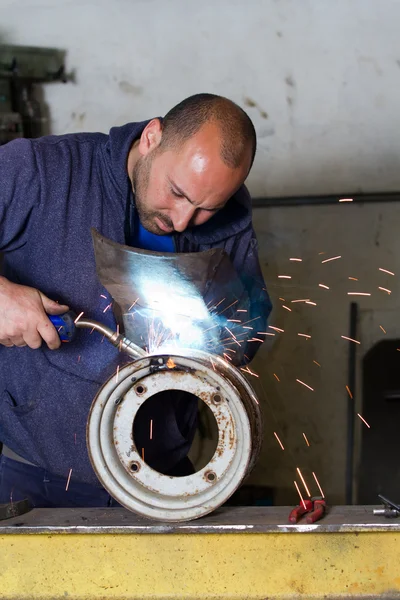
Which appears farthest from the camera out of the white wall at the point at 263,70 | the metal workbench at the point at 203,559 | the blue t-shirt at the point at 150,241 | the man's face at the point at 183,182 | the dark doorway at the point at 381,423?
the dark doorway at the point at 381,423

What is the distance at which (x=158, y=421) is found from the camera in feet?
6.11

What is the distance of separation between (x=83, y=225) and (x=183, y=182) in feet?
0.96

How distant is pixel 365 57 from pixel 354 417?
5.02 feet

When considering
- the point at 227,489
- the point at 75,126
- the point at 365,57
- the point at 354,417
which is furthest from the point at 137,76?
the point at 227,489

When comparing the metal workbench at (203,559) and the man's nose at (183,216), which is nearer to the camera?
the metal workbench at (203,559)

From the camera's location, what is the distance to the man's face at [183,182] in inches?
64.9

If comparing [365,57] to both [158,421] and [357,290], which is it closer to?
[357,290]

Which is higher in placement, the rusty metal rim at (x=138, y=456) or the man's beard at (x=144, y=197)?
the man's beard at (x=144, y=197)

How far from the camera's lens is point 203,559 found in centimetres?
136

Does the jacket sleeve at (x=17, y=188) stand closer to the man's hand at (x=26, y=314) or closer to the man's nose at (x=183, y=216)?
the man's hand at (x=26, y=314)

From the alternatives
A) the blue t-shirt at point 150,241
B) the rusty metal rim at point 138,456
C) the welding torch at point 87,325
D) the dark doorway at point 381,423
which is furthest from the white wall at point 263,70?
the rusty metal rim at point 138,456

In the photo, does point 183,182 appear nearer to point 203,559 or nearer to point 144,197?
point 144,197

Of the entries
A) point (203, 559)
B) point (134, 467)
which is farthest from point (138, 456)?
point (203, 559)

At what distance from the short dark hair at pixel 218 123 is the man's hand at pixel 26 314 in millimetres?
456
